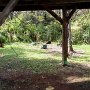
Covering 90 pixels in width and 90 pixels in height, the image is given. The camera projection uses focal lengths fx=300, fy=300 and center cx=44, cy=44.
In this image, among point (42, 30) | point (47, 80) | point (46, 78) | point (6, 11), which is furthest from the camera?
point (42, 30)

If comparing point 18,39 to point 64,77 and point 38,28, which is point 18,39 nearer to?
point 38,28

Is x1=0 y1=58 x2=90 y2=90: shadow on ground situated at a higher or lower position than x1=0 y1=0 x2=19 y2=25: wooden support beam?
lower

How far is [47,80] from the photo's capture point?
416 inches

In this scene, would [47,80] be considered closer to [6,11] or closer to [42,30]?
[6,11]

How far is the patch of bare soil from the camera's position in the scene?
9.51 m

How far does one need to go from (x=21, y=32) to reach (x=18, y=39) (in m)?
0.79

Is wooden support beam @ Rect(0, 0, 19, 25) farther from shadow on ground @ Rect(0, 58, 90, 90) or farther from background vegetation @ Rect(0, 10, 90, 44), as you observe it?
background vegetation @ Rect(0, 10, 90, 44)

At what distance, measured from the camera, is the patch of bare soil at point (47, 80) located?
9508mm

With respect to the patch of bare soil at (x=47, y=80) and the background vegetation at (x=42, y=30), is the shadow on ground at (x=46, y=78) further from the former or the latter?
the background vegetation at (x=42, y=30)

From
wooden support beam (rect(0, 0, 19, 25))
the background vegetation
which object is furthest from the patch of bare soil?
the background vegetation

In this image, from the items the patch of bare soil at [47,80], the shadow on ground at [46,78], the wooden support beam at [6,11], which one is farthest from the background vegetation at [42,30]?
the wooden support beam at [6,11]

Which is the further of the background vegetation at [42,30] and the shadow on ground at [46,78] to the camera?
the background vegetation at [42,30]

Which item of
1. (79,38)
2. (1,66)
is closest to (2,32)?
(79,38)

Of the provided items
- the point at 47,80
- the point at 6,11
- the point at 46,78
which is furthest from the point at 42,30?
the point at 6,11
